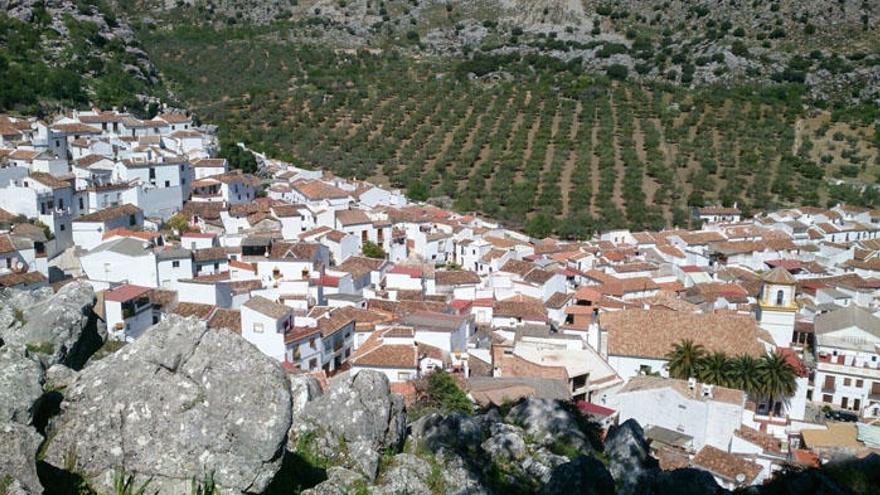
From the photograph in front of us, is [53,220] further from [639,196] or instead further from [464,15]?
[464,15]

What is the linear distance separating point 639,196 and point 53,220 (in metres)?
34.2

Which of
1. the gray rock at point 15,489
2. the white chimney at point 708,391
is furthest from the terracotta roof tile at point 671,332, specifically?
the gray rock at point 15,489

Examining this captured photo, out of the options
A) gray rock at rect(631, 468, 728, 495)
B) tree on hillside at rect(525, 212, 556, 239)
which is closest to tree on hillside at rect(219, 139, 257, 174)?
tree on hillside at rect(525, 212, 556, 239)

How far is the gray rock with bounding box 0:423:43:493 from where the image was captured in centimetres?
561

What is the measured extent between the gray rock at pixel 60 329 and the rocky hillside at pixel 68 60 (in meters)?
38.4

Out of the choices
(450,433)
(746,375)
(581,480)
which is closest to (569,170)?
(746,375)

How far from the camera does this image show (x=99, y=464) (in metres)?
6.60

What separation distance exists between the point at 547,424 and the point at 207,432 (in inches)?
266

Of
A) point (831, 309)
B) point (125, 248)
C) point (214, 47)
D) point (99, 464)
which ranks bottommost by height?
point (831, 309)

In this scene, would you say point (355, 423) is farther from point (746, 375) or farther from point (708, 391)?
point (746, 375)

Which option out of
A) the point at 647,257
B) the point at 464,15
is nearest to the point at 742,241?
the point at 647,257

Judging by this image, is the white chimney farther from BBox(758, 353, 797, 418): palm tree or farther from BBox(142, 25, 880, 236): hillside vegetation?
BBox(142, 25, 880, 236): hillside vegetation

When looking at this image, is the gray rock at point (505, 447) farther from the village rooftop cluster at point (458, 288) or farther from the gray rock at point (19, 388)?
the village rooftop cluster at point (458, 288)

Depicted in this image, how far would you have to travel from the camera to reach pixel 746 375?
22344 millimetres
